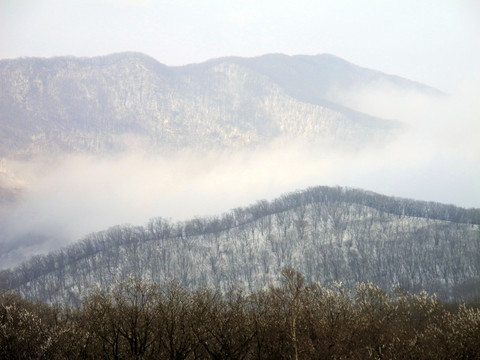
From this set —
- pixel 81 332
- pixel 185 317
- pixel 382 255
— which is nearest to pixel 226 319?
pixel 185 317

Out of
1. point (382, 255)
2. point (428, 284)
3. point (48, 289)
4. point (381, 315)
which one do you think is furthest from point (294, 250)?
point (381, 315)

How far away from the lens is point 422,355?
42.7 m

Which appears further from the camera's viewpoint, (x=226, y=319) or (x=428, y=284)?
(x=428, y=284)

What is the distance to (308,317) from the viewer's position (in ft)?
174

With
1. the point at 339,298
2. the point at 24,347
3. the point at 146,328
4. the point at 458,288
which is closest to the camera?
the point at 146,328

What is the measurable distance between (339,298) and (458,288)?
119m

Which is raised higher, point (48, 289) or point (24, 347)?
point (24, 347)

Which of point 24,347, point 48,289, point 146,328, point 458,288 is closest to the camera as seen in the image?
point 146,328

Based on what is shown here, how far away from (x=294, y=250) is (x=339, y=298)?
13715 centimetres

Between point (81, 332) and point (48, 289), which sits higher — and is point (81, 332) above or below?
above

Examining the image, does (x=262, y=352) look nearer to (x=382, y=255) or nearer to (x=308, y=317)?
(x=308, y=317)

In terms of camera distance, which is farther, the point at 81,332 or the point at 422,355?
the point at 81,332

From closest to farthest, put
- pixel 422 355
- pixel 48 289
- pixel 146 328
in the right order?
1. pixel 422 355
2. pixel 146 328
3. pixel 48 289

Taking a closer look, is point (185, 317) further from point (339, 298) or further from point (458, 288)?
point (458, 288)
